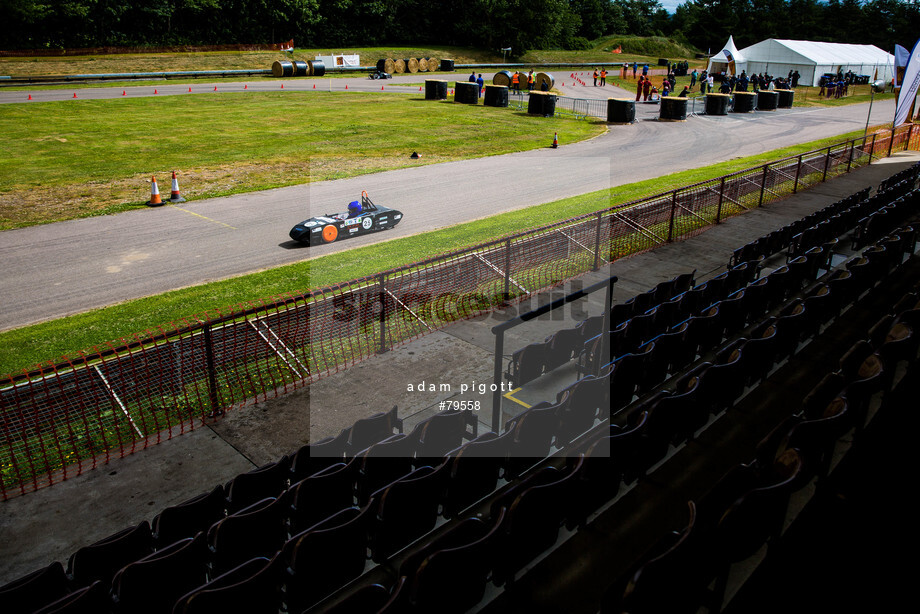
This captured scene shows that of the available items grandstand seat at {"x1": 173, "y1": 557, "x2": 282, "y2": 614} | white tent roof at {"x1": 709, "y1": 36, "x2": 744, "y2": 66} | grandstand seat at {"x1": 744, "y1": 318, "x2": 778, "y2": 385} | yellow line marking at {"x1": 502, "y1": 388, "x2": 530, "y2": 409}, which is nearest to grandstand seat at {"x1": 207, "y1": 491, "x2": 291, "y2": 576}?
grandstand seat at {"x1": 173, "y1": 557, "x2": 282, "y2": 614}

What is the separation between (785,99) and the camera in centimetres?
5081

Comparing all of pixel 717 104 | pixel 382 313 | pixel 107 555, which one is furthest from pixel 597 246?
pixel 717 104

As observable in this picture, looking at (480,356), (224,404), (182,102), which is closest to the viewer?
(224,404)

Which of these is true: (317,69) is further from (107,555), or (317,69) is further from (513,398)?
(107,555)

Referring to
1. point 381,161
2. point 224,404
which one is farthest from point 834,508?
point 381,161

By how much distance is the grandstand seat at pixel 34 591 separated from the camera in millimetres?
4762

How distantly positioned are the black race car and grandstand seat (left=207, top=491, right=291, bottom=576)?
510 inches

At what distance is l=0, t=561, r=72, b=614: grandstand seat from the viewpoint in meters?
4.76

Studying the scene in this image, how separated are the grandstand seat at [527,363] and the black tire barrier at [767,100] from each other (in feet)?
157

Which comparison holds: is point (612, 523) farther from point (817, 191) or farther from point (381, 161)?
point (381, 161)

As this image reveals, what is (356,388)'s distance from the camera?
31.9 feet

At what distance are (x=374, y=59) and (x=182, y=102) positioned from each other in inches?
1404

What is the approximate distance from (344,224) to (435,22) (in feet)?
272

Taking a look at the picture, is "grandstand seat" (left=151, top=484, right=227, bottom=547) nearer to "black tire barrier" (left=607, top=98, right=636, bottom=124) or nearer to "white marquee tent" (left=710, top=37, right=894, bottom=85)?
"black tire barrier" (left=607, top=98, right=636, bottom=124)
